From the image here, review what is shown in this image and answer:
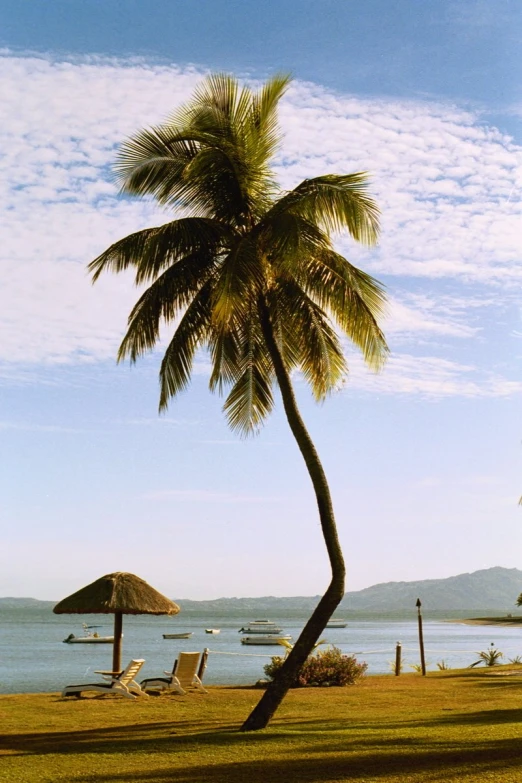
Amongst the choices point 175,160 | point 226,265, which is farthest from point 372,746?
point 175,160

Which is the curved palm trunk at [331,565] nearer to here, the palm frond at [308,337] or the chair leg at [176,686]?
the palm frond at [308,337]

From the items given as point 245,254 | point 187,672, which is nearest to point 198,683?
point 187,672

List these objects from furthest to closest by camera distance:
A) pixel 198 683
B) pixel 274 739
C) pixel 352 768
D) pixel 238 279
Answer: pixel 198 683 < pixel 238 279 < pixel 274 739 < pixel 352 768

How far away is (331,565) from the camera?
11.7 m

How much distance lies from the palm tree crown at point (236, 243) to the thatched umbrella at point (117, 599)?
6.26 metres

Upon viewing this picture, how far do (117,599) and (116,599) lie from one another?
0.08 feet

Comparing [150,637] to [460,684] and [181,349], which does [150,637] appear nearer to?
[460,684]

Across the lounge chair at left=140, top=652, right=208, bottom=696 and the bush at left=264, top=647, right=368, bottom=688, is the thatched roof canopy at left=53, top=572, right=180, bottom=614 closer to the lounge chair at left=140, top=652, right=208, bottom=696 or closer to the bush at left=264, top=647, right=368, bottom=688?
the lounge chair at left=140, top=652, right=208, bottom=696

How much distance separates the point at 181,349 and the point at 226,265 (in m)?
2.09

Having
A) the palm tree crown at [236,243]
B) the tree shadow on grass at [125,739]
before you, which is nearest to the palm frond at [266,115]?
the palm tree crown at [236,243]

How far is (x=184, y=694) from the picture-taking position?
17.1m

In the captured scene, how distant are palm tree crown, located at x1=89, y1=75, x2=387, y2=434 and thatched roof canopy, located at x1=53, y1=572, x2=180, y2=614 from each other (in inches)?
247

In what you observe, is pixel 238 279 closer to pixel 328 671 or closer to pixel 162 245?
pixel 162 245

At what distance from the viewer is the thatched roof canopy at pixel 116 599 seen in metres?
17.9
